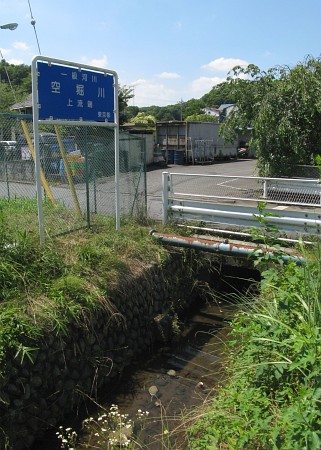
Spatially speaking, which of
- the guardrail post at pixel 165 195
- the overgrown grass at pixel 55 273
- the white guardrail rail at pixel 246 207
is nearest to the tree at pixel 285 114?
the white guardrail rail at pixel 246 207

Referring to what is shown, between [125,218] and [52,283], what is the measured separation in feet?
10.1

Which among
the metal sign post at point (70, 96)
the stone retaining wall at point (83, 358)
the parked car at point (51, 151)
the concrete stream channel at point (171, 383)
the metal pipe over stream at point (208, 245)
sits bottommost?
the concrete stream channel at point (171, 383)

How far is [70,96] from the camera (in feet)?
20.5

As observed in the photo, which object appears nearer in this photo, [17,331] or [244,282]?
[17,331]

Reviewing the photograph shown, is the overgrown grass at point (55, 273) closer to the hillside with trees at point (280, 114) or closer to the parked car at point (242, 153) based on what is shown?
the hillside with trees at point (280, 114)

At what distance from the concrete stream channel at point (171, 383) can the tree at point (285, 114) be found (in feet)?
18.3

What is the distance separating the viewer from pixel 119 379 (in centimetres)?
556

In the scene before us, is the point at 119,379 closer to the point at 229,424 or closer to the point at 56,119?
Answer: the point at 229,424

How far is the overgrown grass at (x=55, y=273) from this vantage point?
437cm

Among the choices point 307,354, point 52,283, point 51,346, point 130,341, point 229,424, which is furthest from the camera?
point 130,341

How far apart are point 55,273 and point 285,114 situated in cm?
829

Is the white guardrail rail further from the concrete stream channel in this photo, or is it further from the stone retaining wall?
the concrete stream channel

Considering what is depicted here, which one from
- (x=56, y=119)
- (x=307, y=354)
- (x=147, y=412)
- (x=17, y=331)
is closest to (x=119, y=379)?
(x=147, y=412)

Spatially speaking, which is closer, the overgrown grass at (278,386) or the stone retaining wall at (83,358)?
the overgrown grass at (278,386)
